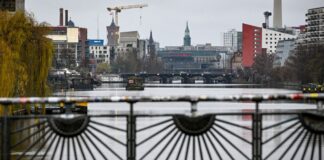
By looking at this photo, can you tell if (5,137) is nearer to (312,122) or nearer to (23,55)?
(312,122)

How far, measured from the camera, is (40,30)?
4659 centimetres

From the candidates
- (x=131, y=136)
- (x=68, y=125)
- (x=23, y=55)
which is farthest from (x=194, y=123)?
(x=23, y=55)

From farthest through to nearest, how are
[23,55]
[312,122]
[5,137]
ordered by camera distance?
[23,55]
[312,122]
[5,137]

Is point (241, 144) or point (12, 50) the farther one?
point (241, 144)

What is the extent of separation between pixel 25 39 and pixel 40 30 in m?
1.92

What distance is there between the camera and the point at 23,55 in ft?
147

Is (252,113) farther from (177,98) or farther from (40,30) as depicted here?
(40,30)

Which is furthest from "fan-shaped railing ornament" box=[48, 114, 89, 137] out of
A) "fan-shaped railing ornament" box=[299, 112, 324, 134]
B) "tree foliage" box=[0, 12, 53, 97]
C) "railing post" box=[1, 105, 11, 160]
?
"tree foliage" box=[0, 12, 53, 97]

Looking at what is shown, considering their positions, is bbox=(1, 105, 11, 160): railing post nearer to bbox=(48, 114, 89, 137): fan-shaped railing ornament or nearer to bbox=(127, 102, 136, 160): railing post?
bbox=(48, 114, 89, 137): fan-shaped railing ornament

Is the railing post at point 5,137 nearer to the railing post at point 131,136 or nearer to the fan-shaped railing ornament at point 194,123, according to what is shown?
the railing post at point 131,136

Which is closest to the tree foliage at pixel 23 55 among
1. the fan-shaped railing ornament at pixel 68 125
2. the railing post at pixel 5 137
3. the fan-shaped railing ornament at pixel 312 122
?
the railing post at pixel 5 137

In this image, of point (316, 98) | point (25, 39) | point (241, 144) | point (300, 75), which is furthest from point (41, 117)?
point (300, 75)

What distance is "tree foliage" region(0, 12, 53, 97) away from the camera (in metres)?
41.9

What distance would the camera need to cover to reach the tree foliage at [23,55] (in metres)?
41.9
